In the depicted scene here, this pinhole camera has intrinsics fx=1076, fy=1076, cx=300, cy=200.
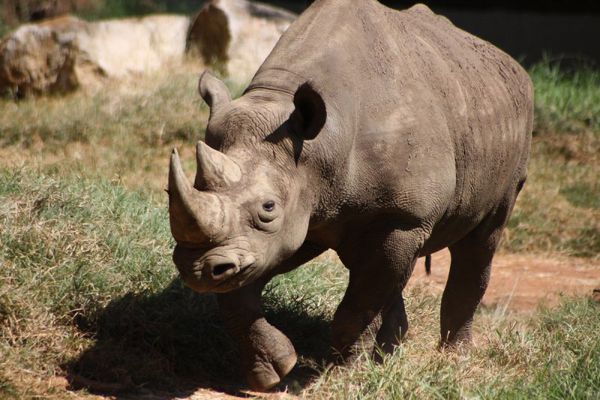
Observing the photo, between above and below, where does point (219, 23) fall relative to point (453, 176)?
below

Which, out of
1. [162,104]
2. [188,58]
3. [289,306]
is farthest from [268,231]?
[188,58]

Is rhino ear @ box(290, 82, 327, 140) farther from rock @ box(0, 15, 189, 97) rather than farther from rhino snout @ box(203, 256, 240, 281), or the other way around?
rock @ box(0, 15, 189, 97)

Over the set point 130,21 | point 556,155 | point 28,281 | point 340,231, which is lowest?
point 556,155

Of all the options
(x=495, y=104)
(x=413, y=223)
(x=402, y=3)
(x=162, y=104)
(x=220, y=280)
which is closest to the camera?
(x=220, y=280)

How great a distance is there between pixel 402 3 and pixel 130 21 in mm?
4897

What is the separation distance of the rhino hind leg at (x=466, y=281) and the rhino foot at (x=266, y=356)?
1.57 metres

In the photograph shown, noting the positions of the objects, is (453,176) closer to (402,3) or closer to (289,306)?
(289,306)

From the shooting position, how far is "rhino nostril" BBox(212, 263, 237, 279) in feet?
14.6

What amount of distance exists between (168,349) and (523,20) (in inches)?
416

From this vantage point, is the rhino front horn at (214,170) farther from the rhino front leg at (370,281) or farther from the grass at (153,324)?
the grass at (153,324)

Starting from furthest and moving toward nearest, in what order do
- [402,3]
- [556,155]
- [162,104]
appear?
[402,3], [556,155], [162,104]

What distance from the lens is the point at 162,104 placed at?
34.7ft

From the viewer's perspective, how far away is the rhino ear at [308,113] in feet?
15.4

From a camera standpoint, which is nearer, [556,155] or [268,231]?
[268,231]
